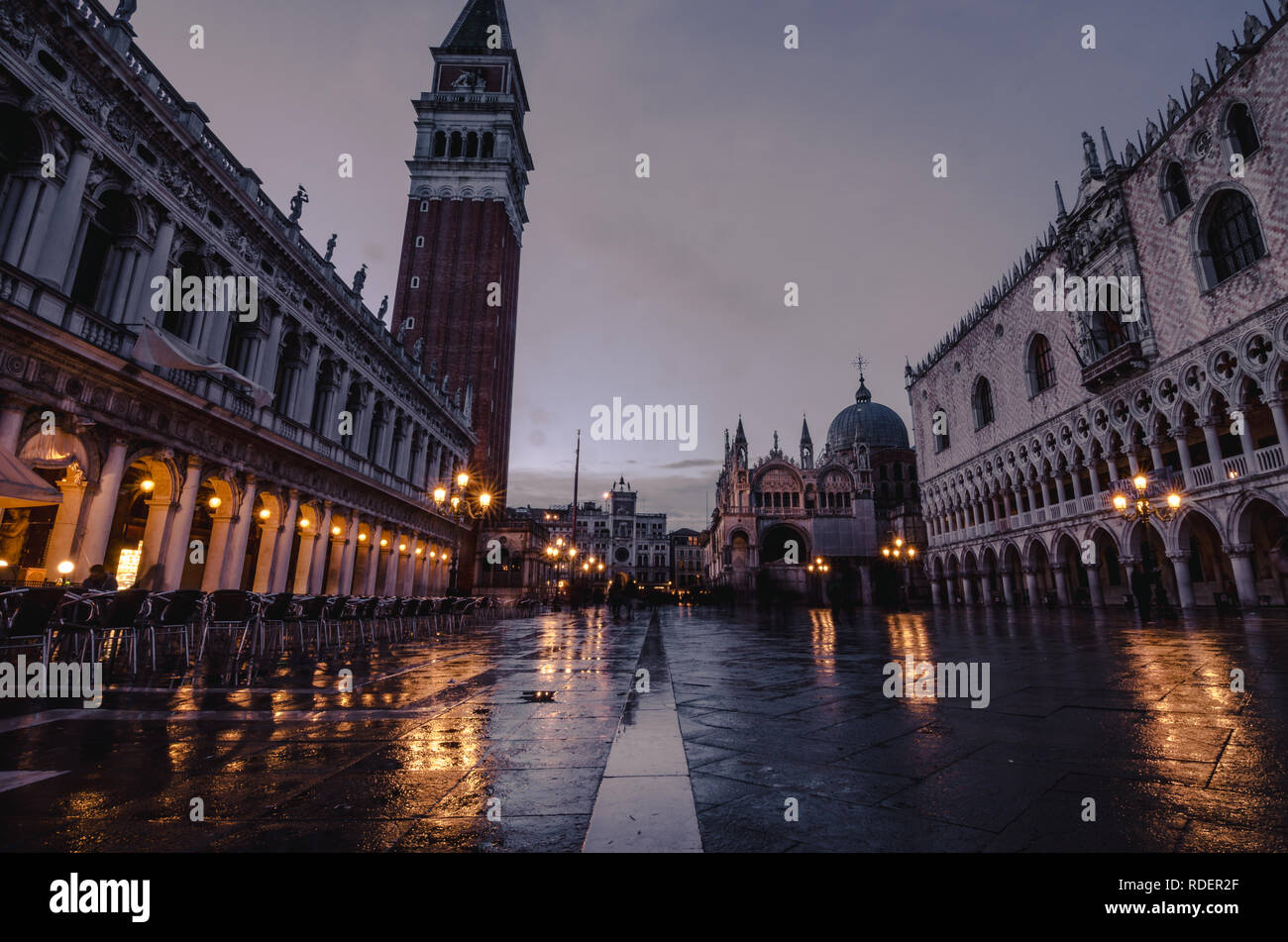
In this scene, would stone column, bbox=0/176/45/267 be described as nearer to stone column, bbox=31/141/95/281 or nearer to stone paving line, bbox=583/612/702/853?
stone column, bbox=31/141/95/281

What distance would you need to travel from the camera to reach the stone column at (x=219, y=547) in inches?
664

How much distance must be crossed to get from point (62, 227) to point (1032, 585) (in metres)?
42.3

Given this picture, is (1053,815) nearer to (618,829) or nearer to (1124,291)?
(618,829)

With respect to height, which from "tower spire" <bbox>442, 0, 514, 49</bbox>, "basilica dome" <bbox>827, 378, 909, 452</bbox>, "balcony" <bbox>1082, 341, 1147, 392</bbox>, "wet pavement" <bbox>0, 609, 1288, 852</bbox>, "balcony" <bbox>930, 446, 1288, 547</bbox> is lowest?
"wet pavement" <bbox>0, 609, 1288, 852</bbox>

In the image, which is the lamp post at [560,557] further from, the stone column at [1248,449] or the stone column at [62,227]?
the stone column at [1248,449]

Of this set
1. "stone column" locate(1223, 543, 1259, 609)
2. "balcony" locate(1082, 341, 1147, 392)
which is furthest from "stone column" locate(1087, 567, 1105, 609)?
"balcony" locate(1082, 341, 1147, 392)

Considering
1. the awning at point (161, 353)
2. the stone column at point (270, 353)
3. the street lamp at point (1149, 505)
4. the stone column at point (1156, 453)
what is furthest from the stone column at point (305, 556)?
the stone column at point (1156, 453)

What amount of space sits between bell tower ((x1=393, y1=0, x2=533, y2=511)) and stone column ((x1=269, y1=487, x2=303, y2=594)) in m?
23.4

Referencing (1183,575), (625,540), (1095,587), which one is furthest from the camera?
(625,540)

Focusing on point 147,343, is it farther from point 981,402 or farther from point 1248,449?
point 981,402

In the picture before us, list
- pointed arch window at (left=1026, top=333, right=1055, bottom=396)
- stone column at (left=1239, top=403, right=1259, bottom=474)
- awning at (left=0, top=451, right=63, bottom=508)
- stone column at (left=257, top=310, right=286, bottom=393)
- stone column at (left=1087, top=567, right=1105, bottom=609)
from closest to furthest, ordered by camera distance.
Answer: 1. awning at (left=0, top=451, right=63, bottom=508)
2. stone column at (left=257, top=310, right=286, bottom=393)
3. stone column at (left=1239, top=403, right=1259, bottom=474)
4. stone column at (left=1087, top=567, right=1105, bottom=609)
5. pointed arch window at (left=1026, top=333, right=1055, bottom=396)

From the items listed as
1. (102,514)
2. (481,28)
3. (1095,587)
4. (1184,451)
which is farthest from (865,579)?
(481,28)

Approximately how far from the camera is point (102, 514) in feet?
41.5

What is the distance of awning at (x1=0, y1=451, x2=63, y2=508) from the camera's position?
7.30m
